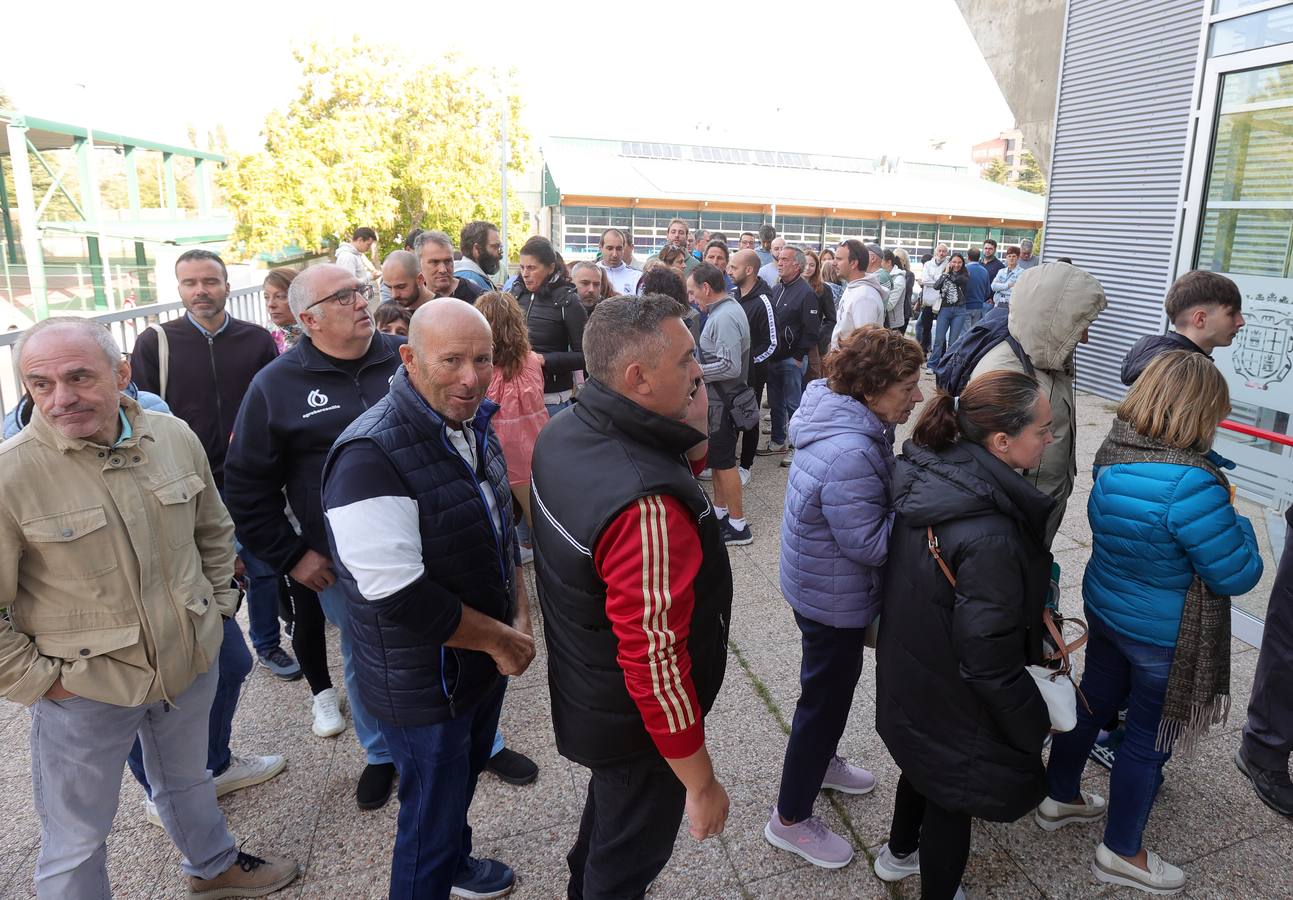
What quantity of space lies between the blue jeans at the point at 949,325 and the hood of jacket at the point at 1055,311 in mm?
8923

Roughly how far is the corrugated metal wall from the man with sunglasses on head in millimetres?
8835

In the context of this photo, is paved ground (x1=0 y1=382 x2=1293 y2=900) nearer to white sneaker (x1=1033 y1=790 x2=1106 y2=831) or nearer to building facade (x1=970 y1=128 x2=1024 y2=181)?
white sneaker (x1=1033 y1=790 x2=1106 y2=831)

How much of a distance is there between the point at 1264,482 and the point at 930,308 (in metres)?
8.47

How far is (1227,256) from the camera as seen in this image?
531cm

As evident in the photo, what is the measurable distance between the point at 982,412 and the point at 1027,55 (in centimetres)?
1361

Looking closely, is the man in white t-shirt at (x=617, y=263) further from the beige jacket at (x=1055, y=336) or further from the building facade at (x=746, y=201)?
the building facade at (x=746, y=201)

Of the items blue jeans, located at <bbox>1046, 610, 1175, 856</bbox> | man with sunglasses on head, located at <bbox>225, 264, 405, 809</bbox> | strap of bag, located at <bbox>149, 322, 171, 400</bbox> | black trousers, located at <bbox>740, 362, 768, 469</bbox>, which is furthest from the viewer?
black trousers, located at <bbox>740, 362, 768, 469</bbox>

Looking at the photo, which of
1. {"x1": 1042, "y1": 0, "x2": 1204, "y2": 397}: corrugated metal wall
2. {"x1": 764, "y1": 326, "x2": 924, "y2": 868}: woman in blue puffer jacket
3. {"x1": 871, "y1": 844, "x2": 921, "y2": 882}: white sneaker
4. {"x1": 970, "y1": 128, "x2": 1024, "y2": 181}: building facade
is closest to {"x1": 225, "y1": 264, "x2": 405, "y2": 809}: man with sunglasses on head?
{"x1": 764, "y1": 326, "x2": 924, "y2": 868}: woman in blue puffer jacket

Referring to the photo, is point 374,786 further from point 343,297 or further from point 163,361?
point 163,361

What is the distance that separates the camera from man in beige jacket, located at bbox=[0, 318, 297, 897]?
1928mm

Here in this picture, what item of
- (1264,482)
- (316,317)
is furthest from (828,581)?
(1264,482)

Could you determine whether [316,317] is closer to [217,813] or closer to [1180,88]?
[217,813]

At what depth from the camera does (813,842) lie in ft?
8.77

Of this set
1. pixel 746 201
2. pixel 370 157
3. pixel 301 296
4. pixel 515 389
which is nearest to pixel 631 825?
pixel 301 296
